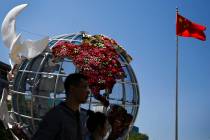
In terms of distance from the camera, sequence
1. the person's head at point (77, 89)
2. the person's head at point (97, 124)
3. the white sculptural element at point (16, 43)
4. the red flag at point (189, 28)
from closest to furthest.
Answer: the person's head at point (77, 89), the person's head at point (97, 124), the white sculptural element at point (16, 43), the red flag at point (189, 28)

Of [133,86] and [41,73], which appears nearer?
[41,73]

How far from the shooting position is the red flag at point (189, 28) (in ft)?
70.4

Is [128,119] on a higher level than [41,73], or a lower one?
lower

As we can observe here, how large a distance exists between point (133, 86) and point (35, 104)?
→ 1691mm

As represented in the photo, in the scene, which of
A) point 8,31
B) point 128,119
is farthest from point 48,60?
point 128,119

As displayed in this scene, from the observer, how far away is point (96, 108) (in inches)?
306

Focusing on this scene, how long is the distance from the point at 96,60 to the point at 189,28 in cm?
1445

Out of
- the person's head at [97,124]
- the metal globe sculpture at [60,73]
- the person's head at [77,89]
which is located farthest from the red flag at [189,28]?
the person's head at [77,89]

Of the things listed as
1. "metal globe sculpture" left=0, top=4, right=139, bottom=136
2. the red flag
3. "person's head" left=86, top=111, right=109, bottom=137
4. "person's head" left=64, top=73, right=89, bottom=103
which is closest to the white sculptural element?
"metal globe sculpture" left=0, top=4, right=139, bottom=136

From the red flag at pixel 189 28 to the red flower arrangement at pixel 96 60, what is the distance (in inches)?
524

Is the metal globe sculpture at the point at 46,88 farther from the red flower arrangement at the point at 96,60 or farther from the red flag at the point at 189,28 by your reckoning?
the red flag at the point at 189,28

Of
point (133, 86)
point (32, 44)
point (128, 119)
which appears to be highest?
point (32, 44)

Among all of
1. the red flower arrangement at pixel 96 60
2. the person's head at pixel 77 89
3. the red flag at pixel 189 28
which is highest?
the red flag at pixel 189 28

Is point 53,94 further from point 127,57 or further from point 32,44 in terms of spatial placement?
point 127,57
